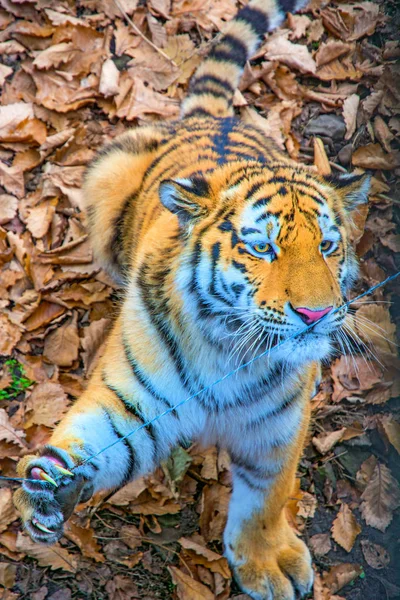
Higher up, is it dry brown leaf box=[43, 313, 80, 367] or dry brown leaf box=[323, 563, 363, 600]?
dry brown leaf box=[43, 313, 80, 367]

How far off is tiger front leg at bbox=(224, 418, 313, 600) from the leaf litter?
0.12 meters

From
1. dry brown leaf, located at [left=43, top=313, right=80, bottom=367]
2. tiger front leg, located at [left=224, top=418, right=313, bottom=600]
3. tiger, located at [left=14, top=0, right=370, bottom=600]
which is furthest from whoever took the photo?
dry brown leaf, located at [left=43, top=313, right=80, bottom=367]

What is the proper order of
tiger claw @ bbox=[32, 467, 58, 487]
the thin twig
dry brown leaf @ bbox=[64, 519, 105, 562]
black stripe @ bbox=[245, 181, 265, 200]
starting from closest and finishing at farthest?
tiger claw @ bbox=[32, 467, 58, 487] < black stripe @ bbox=[245, 181, 265, 200] < dry brown leaf @ bbox=[64, 519, 105, 562] < the thin twig

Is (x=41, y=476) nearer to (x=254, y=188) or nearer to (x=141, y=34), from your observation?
(x=254, y=188)

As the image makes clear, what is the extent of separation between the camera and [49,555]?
2.99m

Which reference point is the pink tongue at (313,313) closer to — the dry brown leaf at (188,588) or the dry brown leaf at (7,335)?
the dry brown leaf at (188,588)

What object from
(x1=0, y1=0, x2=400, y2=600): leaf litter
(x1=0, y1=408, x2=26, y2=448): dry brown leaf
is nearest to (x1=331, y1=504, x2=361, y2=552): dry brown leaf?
(x1=0, y1=0, x2=400, y2=600): leaf litter

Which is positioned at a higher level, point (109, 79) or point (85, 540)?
point (109, 79)

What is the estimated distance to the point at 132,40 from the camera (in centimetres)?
468

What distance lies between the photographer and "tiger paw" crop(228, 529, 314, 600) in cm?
296

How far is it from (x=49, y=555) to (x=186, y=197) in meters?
1.71

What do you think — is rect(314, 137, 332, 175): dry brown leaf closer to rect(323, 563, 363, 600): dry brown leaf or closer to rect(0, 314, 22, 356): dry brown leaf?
rect(0, 314, 22, 356): dry brown leaf

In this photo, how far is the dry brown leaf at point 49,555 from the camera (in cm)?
297

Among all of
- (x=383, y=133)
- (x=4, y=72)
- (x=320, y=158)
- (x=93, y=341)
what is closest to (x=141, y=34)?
(x=4, y=72)
